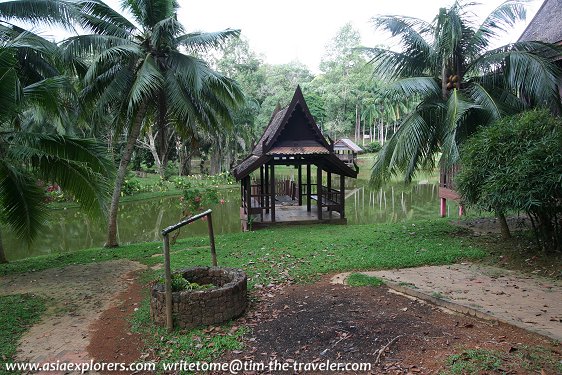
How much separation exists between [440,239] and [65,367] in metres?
8.55

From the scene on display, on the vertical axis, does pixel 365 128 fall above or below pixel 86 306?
above

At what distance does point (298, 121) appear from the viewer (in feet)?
47.8

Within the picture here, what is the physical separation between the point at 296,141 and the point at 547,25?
8.02m

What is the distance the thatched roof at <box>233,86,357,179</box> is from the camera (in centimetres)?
1398

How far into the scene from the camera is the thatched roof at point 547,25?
1095cm

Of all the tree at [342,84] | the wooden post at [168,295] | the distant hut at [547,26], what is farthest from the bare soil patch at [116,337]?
the tree at [342,84]

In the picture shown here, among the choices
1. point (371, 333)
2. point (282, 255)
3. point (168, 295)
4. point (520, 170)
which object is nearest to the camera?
point (371, 333)

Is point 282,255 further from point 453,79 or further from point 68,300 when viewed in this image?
point 453,79

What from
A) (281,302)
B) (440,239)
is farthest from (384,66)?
(281,302)

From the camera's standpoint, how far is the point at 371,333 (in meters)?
5.02

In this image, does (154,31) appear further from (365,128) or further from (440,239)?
(365,128)

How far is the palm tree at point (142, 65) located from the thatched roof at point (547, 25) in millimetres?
8485

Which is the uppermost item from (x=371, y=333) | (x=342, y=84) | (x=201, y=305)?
(x=342, y=84)

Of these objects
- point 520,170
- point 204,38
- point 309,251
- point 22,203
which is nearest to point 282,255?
point 309,251
